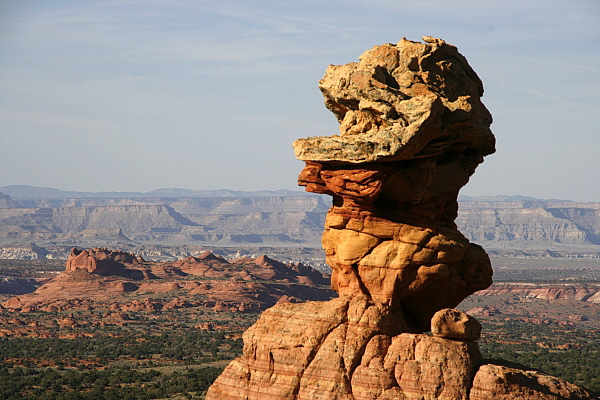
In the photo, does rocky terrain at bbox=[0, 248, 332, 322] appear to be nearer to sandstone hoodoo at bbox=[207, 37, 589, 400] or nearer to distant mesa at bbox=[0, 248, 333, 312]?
distant mesa at bbox=[0, 248, 333, 312]

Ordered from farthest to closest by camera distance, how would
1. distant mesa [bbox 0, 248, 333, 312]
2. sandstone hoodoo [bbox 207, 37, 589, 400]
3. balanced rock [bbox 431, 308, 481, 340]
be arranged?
→ distant mesa [bbox 0, 248, 333, 312], balanced rock [bbox 431, 308, 481, 340], sandstone hoodoo [bbox 207, 37, 589, 400]

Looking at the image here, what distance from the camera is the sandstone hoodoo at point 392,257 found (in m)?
25.8

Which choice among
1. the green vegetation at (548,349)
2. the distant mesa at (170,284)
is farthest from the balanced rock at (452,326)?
the distant mesa at (170,284)

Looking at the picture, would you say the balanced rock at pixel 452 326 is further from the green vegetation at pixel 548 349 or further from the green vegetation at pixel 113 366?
the green vegetation at pixel 113 366

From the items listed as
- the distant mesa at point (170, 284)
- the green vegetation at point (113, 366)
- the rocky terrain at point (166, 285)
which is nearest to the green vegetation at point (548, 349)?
the green vegetation at point (113, 366)

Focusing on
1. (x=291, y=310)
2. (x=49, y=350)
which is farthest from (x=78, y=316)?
(x=291, y=310)

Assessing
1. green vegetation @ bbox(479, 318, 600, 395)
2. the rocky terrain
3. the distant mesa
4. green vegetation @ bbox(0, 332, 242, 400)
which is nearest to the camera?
green vegetation @ bbox(0, 332, 242, 400)

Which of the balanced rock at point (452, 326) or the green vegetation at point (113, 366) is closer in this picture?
the balanced rock at point (452, 326)

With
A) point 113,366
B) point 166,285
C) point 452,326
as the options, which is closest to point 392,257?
point 452,326

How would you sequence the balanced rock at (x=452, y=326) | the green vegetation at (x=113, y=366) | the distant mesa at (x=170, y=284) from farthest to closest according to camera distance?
the distant mesa at (x=170, y=284)
the green vegetation at (x=113, y=366)
the balanced rock at (x=452, y=326)

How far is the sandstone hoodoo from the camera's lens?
25.8 metres

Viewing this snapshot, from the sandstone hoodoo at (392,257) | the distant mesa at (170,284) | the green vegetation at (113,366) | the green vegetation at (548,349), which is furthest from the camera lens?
the distant mesa at (170,284)

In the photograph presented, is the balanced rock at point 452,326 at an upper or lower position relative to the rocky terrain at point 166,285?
upper

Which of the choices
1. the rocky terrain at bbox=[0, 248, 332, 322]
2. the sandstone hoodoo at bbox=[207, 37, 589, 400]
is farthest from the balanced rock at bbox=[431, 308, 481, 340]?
the rocky terrain at bbox=[0, 248, 332, 322]
